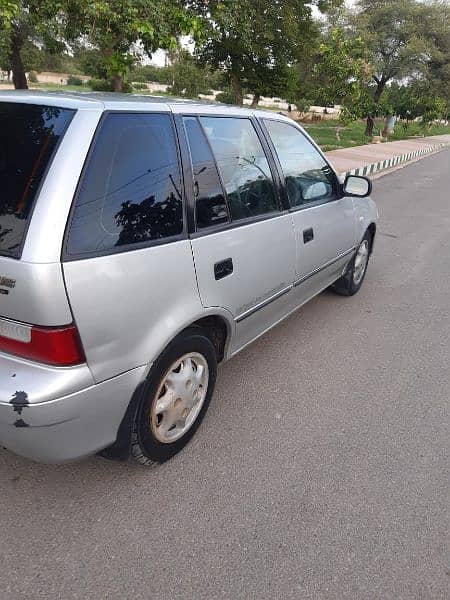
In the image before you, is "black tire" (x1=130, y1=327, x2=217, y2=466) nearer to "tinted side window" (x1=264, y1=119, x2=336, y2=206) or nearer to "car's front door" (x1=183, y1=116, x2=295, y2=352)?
"car's front door" (x1=183, y1=116, x2=295, y2=352)

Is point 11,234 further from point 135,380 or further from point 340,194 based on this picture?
point 340,194

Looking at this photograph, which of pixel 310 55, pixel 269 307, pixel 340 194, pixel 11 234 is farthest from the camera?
pixel 310 55

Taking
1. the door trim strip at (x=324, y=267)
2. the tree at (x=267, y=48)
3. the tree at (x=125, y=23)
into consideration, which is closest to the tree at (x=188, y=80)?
the tree at (x=267, y=48)

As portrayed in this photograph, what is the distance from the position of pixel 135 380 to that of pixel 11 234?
745 millimetres

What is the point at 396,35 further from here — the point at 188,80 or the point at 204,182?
the point at 204,182

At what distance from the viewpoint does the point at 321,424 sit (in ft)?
8.99

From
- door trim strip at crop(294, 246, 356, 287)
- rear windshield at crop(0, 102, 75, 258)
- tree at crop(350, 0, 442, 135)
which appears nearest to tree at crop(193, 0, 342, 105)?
tree at crop(350, 0, 442, 135)

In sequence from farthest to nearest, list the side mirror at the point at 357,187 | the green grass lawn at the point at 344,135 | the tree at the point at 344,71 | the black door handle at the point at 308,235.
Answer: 1. the green grass lawn at the point at 344,135
2. the tree at the point at 344,71
3. the side mirror at the point at 357,187
4. the black door handle at the point at 308,235

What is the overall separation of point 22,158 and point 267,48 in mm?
22090

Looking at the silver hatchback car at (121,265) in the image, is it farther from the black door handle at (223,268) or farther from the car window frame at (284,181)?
the car window frame at (284,181)

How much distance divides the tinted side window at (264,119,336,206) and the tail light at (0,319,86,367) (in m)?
1.87

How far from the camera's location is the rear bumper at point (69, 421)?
1.67 metres

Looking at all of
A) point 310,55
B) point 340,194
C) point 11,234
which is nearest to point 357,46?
point 310,55

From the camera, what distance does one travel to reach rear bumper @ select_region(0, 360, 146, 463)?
5.47 ft
